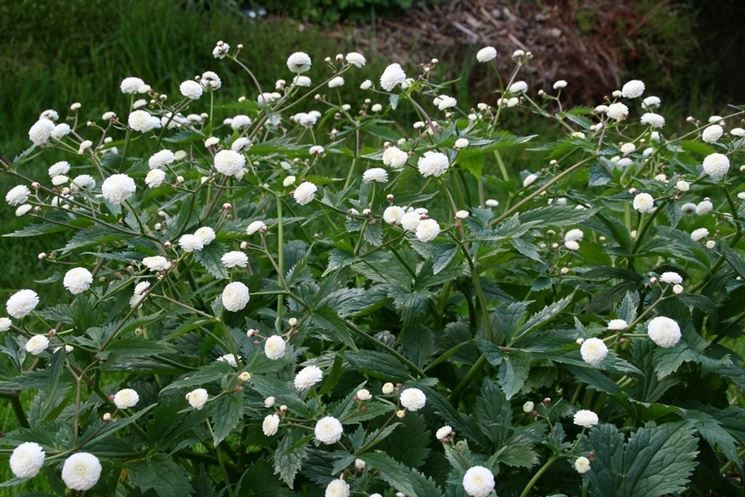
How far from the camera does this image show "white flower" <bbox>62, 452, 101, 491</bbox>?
55.1 inches

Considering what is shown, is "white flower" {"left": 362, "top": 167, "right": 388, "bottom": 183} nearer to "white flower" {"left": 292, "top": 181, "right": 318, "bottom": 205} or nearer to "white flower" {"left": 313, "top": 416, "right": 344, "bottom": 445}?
"white flower" {"left": 292, "top": 181, "right": 318, "bottom": 205}

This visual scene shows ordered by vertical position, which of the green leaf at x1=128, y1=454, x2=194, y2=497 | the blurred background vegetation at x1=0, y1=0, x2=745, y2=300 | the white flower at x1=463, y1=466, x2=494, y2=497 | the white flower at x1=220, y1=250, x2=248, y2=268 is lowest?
the blurred background vegetation at x1=0, y1=0, x2=745, y2=300

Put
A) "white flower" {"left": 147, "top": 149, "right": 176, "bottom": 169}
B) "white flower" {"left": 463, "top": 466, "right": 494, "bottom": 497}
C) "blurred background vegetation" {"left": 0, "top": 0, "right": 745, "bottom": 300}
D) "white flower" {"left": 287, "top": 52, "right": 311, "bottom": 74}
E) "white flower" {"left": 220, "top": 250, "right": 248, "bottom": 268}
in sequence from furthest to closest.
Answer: "blurred background vegetation" {"left": 0, "top": 0, "right": 745, "bottom": 300}
"white flower" {"left": 287, "top": 52, "right": 311, "bottom": 74}
"white flower" {"left": 147, "top": 149, "right": 176, "bottom": 169}
"white flower" {"left": 220, "top": 250, "right": 248, "bottom": 268}
"white flower" {"left": 463, "top": 466, "right": 494, "bottom": 497}

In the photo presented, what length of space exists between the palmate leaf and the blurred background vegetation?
3200 millimetres

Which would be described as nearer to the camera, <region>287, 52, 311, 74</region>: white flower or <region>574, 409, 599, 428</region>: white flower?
<region>574, 409, 599, 428</region>: white flower

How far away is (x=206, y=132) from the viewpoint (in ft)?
7.39

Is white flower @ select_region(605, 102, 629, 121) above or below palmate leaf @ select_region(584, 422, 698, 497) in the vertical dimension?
above

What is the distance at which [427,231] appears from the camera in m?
1.67

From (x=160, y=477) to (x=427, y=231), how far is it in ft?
1.91

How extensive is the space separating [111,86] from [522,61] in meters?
3.29

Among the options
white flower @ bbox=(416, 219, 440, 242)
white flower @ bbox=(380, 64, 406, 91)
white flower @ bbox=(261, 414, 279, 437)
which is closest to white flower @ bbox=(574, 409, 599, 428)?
white flower @ bbox=(416, 219, 440, 242)

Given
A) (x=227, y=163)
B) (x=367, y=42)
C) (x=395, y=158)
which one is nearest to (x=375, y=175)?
(x=395, y=158)

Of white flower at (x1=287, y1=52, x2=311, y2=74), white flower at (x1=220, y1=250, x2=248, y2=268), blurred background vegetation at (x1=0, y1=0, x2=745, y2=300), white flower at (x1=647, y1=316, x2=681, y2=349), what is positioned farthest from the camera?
blurred background vegetation at (x1=0, y1=0, x2=745, y2=300)

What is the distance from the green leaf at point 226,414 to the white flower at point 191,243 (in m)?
0.29
